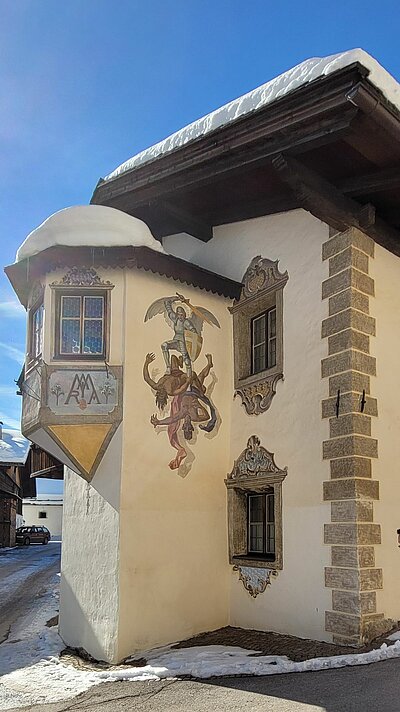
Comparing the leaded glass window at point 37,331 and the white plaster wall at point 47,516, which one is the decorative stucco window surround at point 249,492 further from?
the white plaster wall at point 47,516

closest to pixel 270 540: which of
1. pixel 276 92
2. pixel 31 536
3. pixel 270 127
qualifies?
pixel 270 127

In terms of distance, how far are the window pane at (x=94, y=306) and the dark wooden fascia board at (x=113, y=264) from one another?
1.48ft

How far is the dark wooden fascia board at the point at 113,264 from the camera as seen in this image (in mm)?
9398

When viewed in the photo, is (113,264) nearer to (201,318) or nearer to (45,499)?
(201,318)

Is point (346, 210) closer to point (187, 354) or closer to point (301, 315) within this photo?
point (301, 315)

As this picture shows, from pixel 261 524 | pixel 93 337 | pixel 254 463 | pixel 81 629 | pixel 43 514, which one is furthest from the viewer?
pixel 43 514

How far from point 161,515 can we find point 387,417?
10.4 feet

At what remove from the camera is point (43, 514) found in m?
54.8

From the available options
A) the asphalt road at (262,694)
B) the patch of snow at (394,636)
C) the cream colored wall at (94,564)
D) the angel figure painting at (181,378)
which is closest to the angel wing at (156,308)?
the angel figure painting at (181,378)

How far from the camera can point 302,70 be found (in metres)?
7.97

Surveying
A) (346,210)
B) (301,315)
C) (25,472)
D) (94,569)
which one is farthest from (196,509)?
(25,472)

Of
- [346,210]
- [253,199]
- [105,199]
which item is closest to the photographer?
[346,210]

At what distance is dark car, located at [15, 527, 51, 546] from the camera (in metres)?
39.7

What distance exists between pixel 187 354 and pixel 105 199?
10.4 feet
